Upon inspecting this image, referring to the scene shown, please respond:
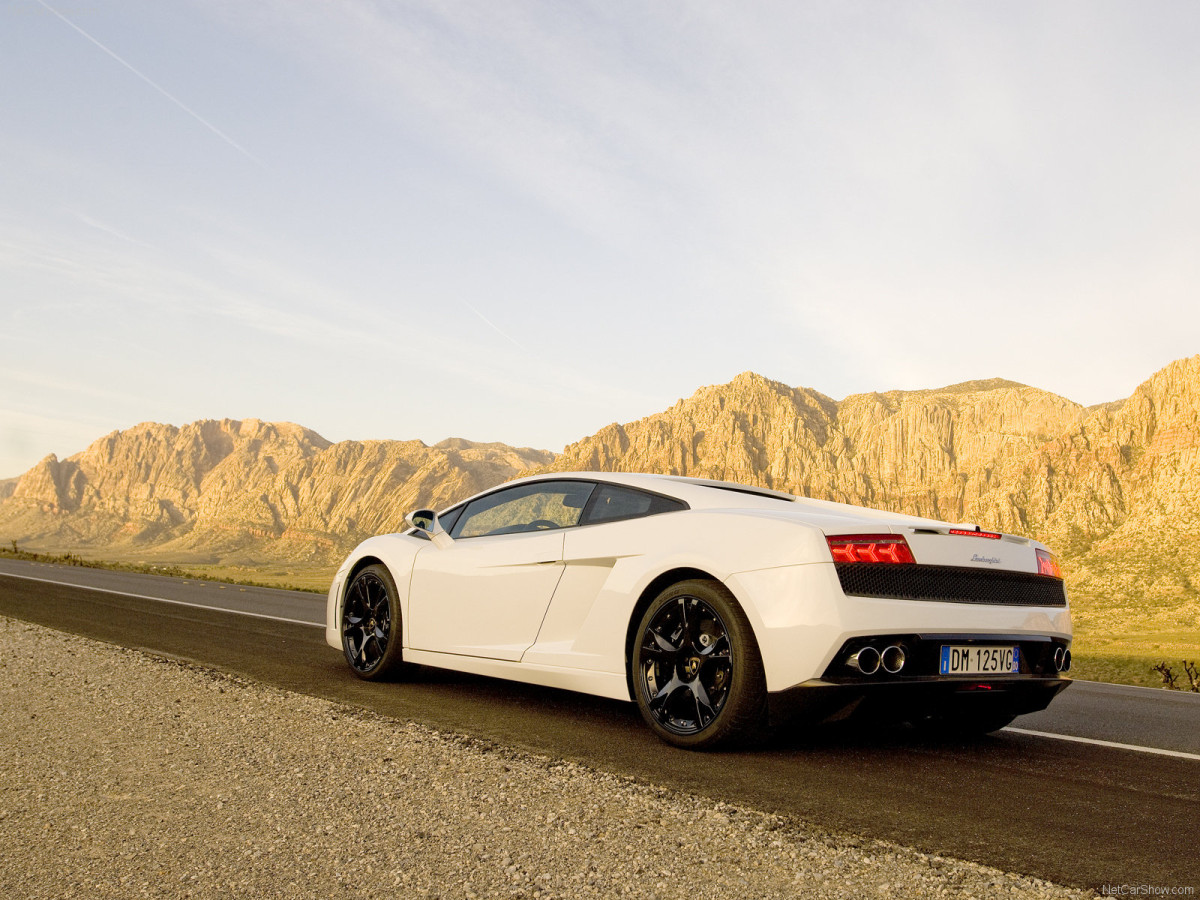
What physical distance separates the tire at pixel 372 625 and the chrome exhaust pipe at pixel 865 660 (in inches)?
129

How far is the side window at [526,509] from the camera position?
5531mm

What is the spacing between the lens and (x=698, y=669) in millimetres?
4461

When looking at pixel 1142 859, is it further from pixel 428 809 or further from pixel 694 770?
pixel 428 809

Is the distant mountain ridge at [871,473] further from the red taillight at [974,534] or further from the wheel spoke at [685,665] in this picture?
the wheel spoke at [685,665]

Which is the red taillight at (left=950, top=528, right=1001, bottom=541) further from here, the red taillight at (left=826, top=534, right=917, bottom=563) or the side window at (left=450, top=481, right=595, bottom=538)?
the side window at (left=450, top=481, right=595, bottom=538)

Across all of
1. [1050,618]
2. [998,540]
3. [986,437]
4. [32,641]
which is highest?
[986,437]

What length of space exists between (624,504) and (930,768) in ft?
6.53

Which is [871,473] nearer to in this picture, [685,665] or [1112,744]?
[1112,744]

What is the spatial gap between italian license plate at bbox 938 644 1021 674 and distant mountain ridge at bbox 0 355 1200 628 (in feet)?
198

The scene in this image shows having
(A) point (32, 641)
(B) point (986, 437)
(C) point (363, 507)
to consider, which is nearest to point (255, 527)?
(C) point (363, 507)

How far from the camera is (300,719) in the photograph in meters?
4.93

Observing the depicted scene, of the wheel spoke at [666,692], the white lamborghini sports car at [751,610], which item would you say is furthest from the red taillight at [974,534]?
the wheel spoke at [666,692]

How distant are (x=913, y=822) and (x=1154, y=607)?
64.2 meters

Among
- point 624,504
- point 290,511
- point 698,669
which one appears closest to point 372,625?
point 624,504
